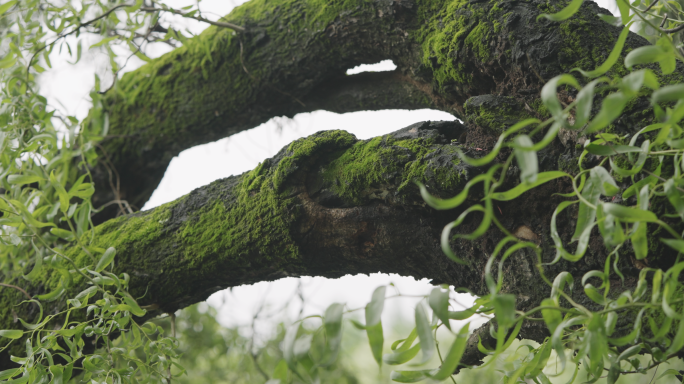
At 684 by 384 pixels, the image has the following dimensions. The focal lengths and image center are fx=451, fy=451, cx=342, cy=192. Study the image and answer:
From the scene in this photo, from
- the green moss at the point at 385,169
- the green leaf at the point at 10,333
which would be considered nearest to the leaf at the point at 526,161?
the green moss at the point at 385,169

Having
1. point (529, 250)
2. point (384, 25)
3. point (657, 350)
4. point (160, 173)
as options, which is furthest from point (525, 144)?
point (160, 173)

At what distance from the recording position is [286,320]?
2998 mm

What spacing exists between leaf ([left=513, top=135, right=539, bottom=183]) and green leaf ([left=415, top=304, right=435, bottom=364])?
161 mm

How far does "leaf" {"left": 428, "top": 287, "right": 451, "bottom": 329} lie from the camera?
0.41m

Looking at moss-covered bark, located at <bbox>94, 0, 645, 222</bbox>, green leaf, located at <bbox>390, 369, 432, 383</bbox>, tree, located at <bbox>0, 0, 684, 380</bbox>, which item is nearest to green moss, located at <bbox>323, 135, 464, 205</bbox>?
tree, located at <bbox>0, 0, 684, 380</bbox>

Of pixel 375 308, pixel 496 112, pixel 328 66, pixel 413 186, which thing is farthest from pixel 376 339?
pixel 328 66

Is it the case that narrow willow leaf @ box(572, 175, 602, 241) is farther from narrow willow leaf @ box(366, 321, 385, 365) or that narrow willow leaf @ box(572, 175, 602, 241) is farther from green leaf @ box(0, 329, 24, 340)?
green leaf @ box(0, 329, 24, 340)

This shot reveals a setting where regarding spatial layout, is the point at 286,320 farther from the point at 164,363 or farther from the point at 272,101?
the point at 164,363

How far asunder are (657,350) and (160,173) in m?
1.73

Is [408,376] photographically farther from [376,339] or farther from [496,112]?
[496,112]

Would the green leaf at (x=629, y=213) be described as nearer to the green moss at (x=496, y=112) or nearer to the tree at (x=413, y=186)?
the tree at (x=413, y=186)

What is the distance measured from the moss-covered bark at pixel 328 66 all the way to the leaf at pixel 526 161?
0.54 m

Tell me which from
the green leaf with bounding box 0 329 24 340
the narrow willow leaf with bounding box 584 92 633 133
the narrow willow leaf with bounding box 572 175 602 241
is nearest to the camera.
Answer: the narrow willow leaf with bounding box 584 92 633 133

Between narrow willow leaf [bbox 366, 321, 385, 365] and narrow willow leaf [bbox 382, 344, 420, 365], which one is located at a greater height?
narrow willow leaf [bbox 366, 321, 385, 365]
